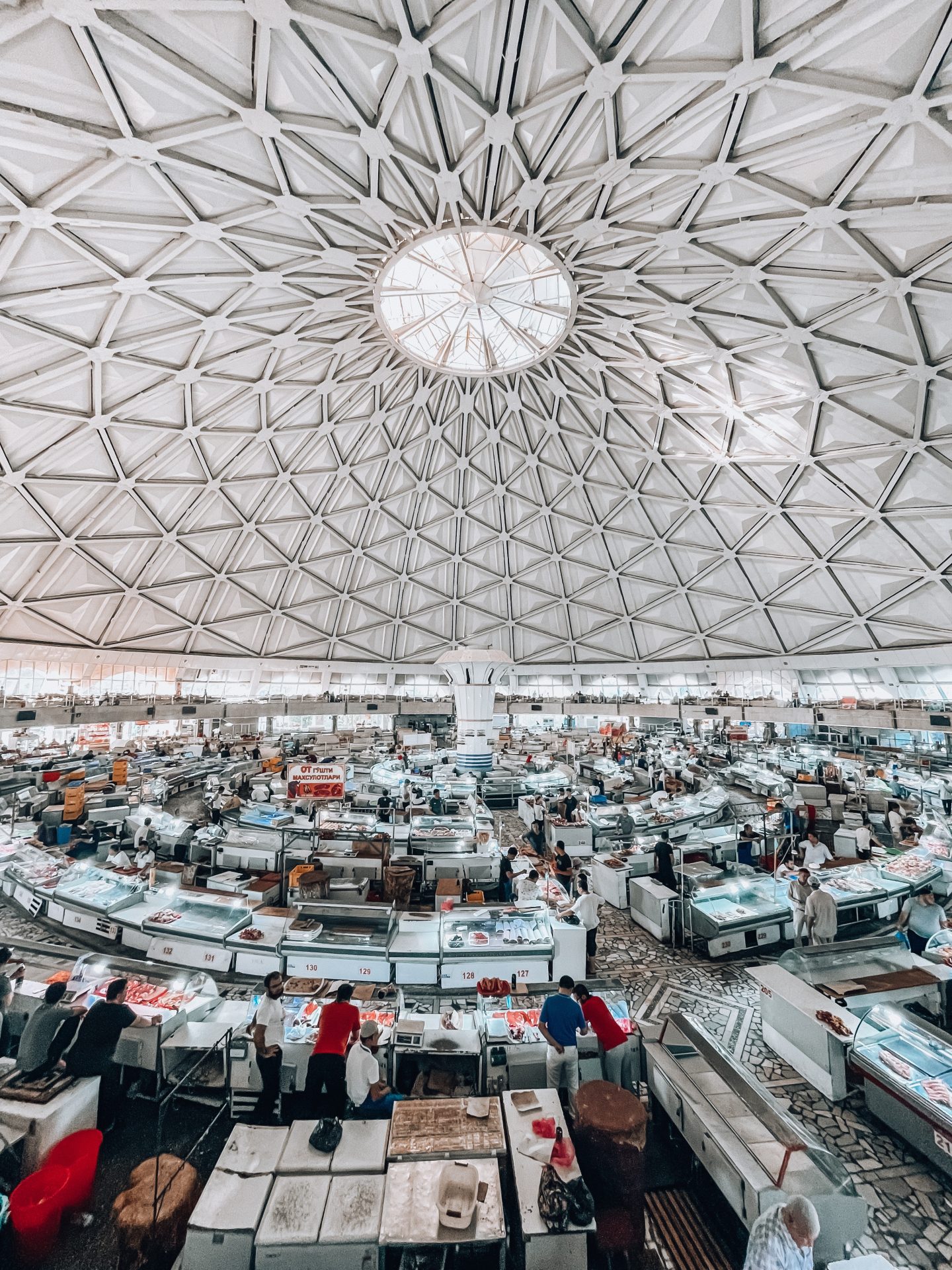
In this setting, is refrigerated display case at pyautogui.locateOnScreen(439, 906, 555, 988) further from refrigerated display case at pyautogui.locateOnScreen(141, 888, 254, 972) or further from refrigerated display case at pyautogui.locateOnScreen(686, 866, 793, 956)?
refrigerated display case at pyautogui.locateOnScreen(141, 888, 254, 972)

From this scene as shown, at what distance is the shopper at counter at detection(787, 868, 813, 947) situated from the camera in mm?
12109

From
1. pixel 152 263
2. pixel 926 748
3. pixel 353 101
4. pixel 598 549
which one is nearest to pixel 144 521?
pixel 152 263

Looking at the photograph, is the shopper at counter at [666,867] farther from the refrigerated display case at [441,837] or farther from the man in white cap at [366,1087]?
the man in white cap at [366,1087]

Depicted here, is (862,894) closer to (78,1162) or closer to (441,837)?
(441,837)

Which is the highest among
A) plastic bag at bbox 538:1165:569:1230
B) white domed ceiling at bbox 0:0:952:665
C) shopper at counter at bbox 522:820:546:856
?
white domed ceiling at bbox 0:0:952:665

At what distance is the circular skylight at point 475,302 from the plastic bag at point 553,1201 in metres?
21.8

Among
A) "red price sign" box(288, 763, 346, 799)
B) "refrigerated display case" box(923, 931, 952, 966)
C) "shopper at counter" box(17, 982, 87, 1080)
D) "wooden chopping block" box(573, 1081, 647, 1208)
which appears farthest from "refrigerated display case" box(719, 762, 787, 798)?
"shopper at counter" box(17, 982, 87, 1080)

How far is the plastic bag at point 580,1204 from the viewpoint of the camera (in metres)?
4.75

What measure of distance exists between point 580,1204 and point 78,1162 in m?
5.25

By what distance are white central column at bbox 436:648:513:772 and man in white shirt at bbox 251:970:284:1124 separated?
26.9 meters

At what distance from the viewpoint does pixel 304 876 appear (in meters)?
12.8

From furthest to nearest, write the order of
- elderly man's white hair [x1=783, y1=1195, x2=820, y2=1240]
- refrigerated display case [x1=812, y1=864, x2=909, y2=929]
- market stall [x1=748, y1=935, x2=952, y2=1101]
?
1. refrigerated display case [x1=812, y1=864, x2=909, y2=929]
2. market stall [x1=748, y1=935, x2=952, y2=1101]
3. elderly man's white hair [x1=783, y1=1195, x2=820, y2=1240]

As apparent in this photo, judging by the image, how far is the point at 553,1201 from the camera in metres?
4.83

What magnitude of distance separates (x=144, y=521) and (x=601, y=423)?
2609 cm
